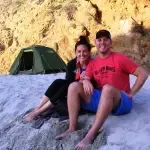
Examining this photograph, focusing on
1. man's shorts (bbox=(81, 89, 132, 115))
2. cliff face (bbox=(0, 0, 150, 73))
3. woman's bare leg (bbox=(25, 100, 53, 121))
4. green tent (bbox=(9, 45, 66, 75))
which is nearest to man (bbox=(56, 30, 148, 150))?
man's shorts (bbox=(81, 89, 132, 115))

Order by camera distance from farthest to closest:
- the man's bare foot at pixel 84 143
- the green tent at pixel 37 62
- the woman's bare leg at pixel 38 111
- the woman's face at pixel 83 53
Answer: the green tent at pixel 37 62 < the woman's bare leg at pixel 38 111 < the woman's face at pixel 83 53 < the man's bare foot at pixel 84 143

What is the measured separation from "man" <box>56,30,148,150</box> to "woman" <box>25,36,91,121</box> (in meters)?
0.20

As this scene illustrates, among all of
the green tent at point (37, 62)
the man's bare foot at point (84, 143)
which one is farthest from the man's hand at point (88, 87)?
the green tent at point (37, 62)

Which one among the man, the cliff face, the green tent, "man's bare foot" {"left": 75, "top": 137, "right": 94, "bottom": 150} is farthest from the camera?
the cliff face

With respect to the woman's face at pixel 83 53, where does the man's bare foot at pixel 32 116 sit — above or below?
below

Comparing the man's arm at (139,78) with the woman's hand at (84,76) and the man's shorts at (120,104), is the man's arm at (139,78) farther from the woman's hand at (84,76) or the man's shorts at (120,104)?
the woman's hand at (84,76)

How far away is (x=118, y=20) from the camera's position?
15.0 m

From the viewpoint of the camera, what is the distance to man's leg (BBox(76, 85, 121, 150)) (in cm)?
376

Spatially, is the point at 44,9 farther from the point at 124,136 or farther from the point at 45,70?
the point at 124,136

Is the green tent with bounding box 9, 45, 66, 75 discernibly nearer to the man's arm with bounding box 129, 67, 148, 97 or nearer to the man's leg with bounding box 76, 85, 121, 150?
the man's arm with bounding box 129, 67, 148, 97

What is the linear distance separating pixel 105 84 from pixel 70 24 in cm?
1223

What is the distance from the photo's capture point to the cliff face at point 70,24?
14266mm

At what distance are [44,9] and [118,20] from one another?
4477 mm

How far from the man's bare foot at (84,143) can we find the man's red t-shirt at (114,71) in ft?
2.43
